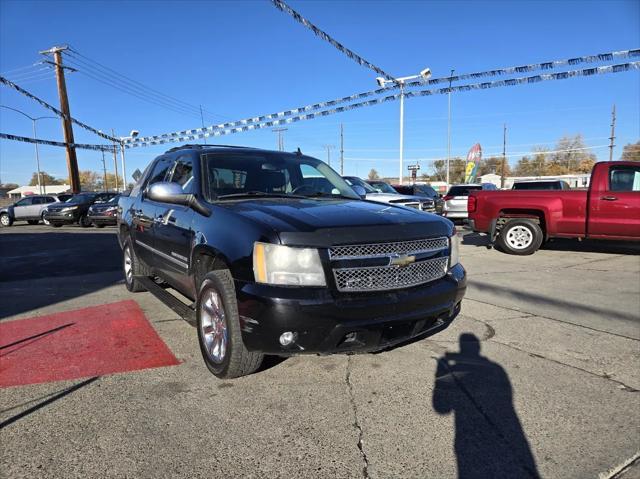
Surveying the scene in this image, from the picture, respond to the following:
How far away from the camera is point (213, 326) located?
3355mm

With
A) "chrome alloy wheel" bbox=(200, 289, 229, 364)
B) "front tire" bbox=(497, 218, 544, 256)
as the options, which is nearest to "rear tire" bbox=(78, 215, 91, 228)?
"front tire" bbox=(497, 218, 544, 256)

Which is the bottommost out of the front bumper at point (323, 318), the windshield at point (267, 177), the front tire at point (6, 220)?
the front tire at point (6, 220)

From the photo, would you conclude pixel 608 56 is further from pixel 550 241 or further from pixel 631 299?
pixel 631 299

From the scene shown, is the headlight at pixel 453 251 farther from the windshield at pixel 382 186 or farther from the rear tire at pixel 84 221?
the rear tire at pixel 84 221

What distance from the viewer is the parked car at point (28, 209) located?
2342cm

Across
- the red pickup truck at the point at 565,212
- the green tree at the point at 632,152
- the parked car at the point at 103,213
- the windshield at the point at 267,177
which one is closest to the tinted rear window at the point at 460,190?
the red pickup truck at the point at 565,212

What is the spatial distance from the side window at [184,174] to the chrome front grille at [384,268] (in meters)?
1.80

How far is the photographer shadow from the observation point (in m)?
2.33

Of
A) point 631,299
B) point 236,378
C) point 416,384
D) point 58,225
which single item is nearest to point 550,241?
point 631,299

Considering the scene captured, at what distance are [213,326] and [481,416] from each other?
78.8 inches

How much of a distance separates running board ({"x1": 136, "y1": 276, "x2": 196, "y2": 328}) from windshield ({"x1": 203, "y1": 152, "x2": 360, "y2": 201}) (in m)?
1.01

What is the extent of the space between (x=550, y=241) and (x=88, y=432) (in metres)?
11.5

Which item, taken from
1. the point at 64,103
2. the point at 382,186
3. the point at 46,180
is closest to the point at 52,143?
the point at 64,103

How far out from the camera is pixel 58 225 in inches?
834
